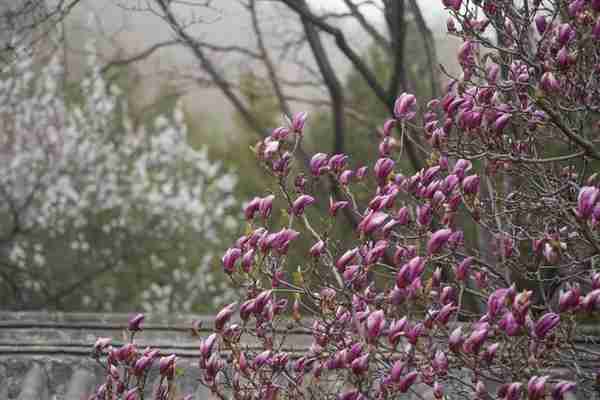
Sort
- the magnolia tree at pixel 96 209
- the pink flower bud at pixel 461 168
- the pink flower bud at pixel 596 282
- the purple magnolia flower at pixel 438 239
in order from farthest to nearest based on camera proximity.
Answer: the magnolia tree at pixel 96 209 → the pink flower bud at pixel 461 168 → the purple magnolia flower at pixel 438 239 → the pink flower bud at pixel 596 282

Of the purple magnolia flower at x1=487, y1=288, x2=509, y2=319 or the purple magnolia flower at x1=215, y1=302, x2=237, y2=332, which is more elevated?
the purple magnolia flower at x1=215, y1=302, x2=237, y2=332

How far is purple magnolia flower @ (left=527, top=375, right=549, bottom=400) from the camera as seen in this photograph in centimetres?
186

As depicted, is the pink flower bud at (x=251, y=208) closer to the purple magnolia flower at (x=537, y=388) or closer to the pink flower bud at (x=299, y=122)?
the pink flower bud at (x=299, y=122)

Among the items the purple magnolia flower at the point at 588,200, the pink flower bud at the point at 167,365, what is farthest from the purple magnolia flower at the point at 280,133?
the purple magnolia flower at the point at 588,200

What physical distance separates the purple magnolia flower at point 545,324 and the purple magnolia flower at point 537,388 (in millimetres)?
140

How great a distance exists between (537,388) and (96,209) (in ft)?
34.4

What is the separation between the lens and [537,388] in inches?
73.3

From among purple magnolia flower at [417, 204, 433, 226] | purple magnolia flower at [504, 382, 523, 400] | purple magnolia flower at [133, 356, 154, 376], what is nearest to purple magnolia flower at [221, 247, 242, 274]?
purple magnolia flower at [133, 356, 154, 376]

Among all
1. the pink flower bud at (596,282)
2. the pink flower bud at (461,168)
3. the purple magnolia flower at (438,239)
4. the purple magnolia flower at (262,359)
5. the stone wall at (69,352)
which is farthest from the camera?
the stone wall at (69,352)

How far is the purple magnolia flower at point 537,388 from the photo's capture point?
1.86 metres

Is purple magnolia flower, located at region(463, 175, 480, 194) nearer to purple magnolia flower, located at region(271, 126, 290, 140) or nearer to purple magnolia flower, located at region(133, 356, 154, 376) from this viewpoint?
purple magnolia flower, located at region(271, 126, 290, 140)

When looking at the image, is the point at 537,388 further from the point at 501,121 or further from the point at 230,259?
the point at 230,259

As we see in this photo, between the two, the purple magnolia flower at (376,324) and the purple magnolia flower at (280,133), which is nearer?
the purple magnolia flower at (376,324)

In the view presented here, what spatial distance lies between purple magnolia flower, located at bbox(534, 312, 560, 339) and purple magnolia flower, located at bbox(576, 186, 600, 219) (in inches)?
10.9
